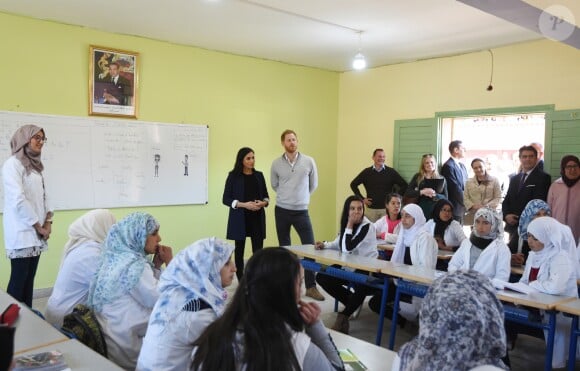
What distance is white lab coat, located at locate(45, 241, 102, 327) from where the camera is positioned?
8.64 feet

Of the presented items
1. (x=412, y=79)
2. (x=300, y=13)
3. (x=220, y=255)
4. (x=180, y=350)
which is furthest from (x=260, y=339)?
(x=412, y=79)

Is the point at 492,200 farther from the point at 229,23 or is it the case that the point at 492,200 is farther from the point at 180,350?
the point at 180,350

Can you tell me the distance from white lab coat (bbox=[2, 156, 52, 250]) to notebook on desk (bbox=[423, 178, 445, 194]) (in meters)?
4.20

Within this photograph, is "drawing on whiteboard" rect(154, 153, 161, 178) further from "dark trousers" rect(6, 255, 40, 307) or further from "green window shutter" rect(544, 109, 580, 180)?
"green window shutter" rect(544, 109, 580, 180)

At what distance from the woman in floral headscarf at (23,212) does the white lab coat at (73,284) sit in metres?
1.10

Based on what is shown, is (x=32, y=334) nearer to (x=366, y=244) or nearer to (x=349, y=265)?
(x=349, y=265)

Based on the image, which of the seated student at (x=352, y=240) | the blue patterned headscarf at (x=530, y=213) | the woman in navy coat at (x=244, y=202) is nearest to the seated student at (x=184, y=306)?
the seated student at (x=352, y=240)

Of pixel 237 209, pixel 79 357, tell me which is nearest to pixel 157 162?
pixel 237 209

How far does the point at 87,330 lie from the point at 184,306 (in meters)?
0.68

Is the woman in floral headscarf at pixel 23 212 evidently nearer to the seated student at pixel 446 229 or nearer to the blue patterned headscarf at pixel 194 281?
the blue patterned headscarf at pixel 194 281

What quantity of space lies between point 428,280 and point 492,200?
8.82 feet

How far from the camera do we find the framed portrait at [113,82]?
5.29 metres

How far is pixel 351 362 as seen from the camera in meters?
1.95

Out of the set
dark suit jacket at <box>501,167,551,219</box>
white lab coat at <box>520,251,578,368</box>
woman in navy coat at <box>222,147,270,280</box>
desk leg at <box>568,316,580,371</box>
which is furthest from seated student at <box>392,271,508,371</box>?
dark suit jacket at <box>501,167,551,219</box>
